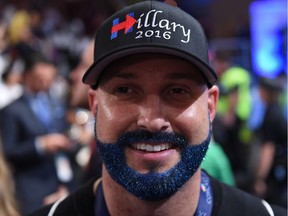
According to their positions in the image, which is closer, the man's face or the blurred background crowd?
the man's face

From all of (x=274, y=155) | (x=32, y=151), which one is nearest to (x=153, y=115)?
(x=32, y=151)

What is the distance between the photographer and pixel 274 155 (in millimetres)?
5262

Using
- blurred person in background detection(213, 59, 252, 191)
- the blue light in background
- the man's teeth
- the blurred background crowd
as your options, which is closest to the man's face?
the man's teeth

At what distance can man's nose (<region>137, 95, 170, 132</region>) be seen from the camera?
1672 millimetres

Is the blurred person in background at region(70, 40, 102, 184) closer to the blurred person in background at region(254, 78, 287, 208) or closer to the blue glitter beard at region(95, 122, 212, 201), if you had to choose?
the blue glitter beard at region(95, 122, 212, 201)

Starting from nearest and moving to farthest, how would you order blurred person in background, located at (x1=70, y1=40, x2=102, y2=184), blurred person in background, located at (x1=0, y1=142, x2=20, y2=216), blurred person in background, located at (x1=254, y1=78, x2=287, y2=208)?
blurred person in background, located at (x1=70, y1=40, x2=102, y2=184)
blurred person in background, located at (x1=0, y1=142, x2=20, y2=216)
blurred person in background, located at (x1=254, y1=78, x2=287, y2=208)

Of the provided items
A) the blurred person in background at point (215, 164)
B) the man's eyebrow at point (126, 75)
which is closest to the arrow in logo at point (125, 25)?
the man's eyebrow at point (126, 75)

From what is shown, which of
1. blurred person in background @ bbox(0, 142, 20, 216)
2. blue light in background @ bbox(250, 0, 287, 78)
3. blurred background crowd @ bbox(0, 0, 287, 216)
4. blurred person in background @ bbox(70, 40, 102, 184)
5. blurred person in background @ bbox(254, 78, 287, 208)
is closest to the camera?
blurred person in background @ bbox(70, 40, 102, 184)

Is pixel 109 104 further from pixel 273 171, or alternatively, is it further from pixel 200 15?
pixel 200 15

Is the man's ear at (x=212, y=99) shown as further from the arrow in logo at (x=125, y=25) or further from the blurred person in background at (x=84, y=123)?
the blurred person in background at (x=84, y=123)

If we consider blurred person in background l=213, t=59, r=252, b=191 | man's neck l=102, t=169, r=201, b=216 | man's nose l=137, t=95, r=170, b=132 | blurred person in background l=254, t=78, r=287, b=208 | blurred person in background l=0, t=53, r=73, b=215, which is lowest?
blurred person in background l=213, t=59, r=252, b=191

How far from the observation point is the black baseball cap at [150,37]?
169 centimetres

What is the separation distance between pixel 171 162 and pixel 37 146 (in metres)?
2.84

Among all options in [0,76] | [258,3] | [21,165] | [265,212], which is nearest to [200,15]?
[258,3]
